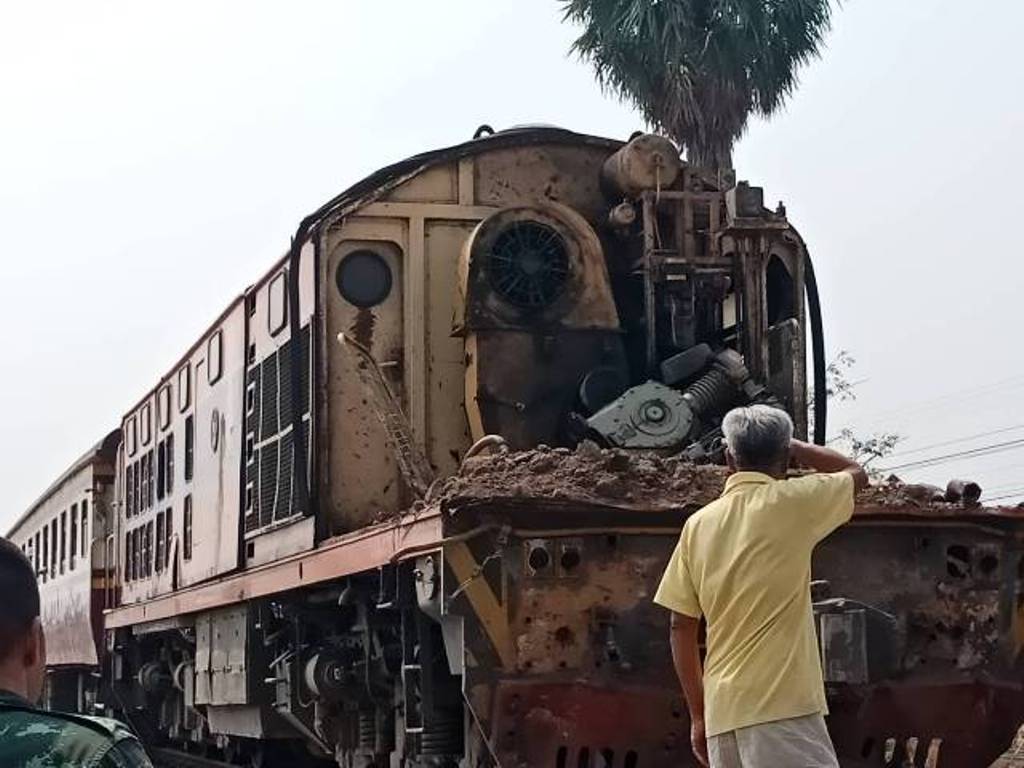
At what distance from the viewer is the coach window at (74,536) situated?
797 inches

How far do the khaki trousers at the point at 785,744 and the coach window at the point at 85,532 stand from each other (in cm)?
1504

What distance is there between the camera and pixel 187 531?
12609mm

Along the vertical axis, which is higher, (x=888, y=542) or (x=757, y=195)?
(x=757, y=195)

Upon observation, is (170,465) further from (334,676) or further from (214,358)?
(334,676)

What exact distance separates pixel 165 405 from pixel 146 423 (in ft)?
4.51

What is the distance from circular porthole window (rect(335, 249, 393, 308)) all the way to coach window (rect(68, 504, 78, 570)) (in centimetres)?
1310

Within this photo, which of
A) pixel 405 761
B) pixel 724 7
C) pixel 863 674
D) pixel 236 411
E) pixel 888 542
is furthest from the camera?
pixel 724 7

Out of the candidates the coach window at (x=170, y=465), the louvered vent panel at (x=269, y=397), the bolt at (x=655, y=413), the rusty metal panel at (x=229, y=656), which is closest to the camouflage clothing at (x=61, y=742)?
the bolt at (x=655, y=413)

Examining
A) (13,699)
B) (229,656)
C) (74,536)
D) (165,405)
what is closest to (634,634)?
(13,699)

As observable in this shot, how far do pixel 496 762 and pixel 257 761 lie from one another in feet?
22.2

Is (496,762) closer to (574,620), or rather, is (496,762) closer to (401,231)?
(574,620)

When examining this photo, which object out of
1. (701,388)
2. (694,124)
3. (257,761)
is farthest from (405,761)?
(694,124)

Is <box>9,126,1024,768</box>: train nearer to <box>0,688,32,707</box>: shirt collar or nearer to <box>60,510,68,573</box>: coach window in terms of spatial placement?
<box>0,688,32,707</box>: shirt collar

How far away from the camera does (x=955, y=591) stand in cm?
604
